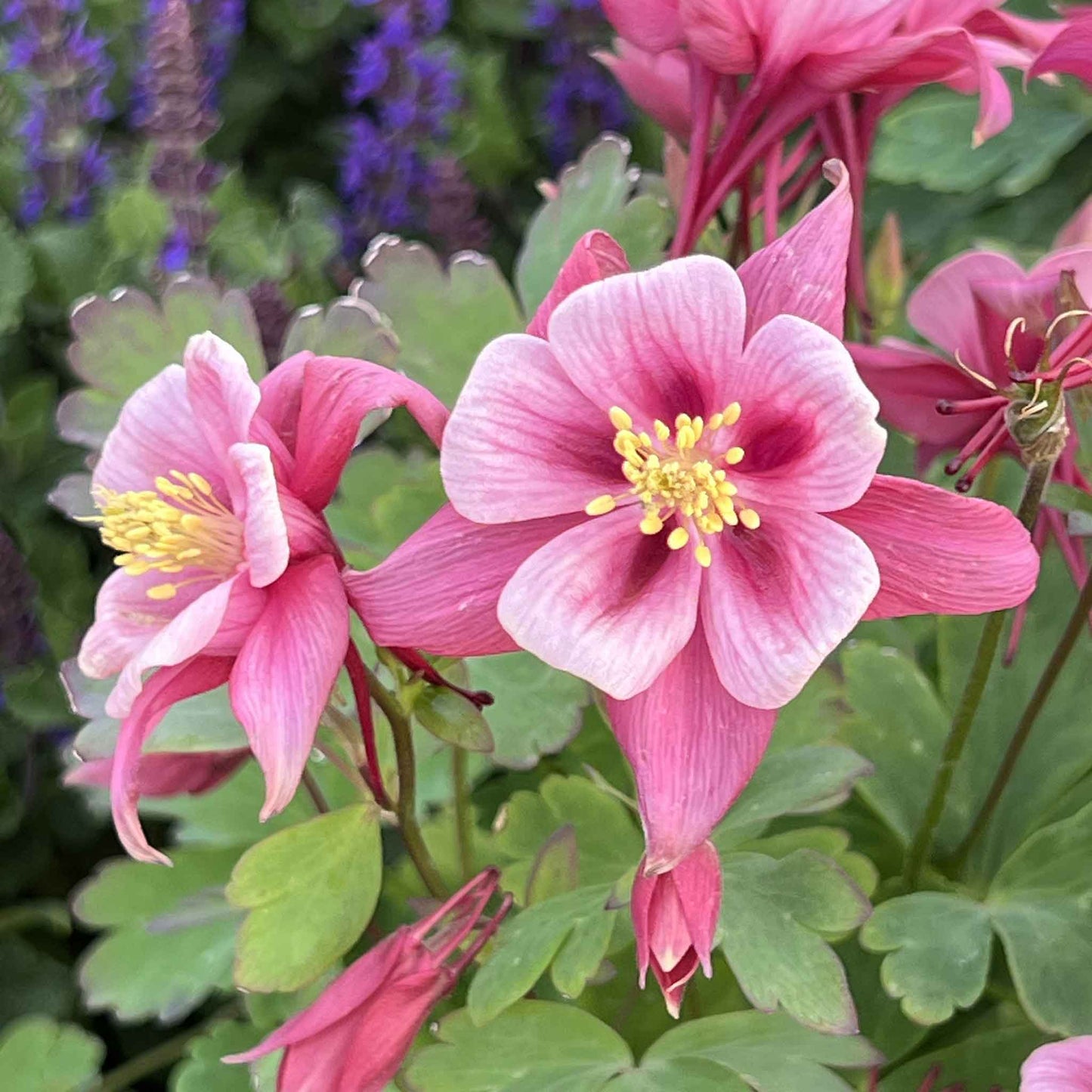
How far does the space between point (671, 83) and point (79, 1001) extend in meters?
0.74

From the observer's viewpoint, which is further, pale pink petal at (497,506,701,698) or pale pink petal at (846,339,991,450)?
pale pink petal at (846,339,991,450)

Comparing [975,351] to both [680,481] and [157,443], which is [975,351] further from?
[157,443]

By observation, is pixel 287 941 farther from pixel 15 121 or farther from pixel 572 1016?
pixel 15 121

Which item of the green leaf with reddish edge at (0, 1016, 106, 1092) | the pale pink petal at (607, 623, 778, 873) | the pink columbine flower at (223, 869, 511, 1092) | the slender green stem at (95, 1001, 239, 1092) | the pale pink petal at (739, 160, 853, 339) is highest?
the pale pink petal at (739, 160, 853, 339)

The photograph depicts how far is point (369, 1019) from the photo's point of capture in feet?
1.44

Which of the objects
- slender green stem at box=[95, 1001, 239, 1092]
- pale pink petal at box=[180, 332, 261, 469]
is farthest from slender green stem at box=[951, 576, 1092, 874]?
slender green stem at box=[95, 1001, 239, 1092]

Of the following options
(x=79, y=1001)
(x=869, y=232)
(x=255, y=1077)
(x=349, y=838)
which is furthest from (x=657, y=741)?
(x=869, y=232)

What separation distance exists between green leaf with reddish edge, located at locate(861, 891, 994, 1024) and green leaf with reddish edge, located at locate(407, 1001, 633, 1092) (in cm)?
12

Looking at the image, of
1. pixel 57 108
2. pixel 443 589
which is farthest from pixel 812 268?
pixel 57 108

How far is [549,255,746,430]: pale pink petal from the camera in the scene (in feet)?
1.23

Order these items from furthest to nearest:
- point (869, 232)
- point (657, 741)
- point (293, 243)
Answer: point (869, 232)
point (293, 243)
point (657, 741)

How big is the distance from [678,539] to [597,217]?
1.02 feet

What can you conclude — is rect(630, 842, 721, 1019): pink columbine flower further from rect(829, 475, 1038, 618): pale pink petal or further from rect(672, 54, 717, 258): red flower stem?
rect(672, 54, 717, 258): red flower stem

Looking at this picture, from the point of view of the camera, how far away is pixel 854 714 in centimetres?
62
